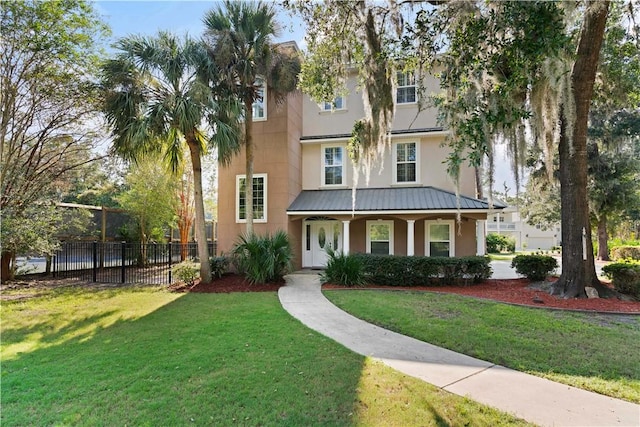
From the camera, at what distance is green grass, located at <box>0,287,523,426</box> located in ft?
9.98

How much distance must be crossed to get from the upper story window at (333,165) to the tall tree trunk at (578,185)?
7.63 m

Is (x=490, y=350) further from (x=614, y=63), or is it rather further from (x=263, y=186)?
(x=263, y=186)

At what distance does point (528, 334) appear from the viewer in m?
5.46

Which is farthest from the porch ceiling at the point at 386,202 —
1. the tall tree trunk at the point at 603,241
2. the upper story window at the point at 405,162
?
the tall tree trunk at the point at 603,241

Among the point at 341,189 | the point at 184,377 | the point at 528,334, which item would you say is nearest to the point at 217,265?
the point at 341,189

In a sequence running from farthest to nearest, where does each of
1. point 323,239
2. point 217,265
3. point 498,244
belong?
point 498,244, point 323,239, point 217,265

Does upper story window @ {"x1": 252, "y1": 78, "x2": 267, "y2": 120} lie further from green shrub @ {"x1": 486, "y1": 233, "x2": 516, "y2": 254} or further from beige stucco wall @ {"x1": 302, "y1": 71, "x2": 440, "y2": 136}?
green shrub @ {"x1": 486, "y1": 233, "x2": 516, "y2": 254}

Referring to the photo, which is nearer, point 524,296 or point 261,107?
point 524,296

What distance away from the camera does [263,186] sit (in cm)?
1306

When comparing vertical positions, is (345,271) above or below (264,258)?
below

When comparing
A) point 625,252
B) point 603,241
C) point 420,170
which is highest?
point 420,170

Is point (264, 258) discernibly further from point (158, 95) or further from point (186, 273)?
point (158, 95)

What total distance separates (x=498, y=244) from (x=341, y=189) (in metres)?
21.3

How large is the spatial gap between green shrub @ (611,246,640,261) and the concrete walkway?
2245 centimetres
